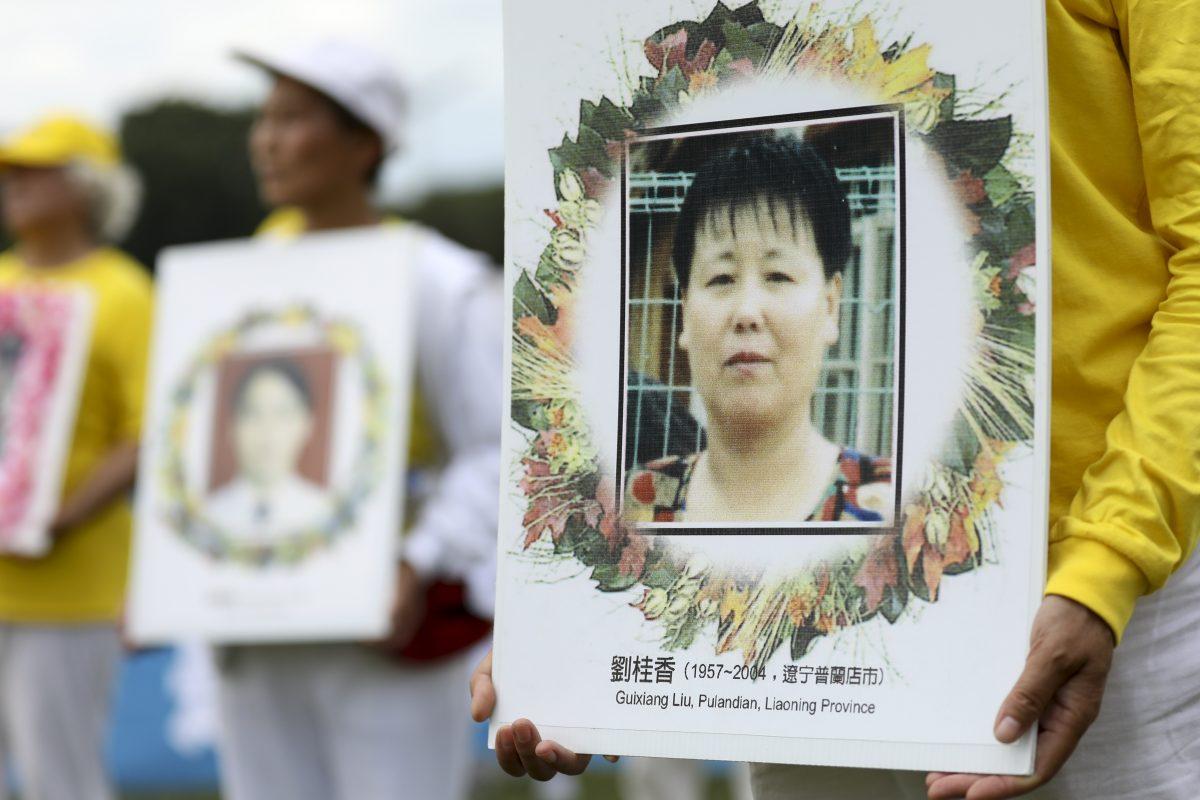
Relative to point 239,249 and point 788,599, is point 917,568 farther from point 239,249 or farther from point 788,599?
point 239,249

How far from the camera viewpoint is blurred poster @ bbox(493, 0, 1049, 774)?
1353 mm

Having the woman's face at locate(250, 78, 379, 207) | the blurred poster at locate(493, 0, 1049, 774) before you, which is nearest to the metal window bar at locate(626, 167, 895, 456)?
the blurred poster at locate(493, 0, 1049, 774)

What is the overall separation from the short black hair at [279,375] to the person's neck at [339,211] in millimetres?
330

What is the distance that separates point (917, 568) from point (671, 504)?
235 millimetres

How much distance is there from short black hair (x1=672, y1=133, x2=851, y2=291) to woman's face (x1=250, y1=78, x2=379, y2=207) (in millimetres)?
1982

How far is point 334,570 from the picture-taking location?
3094mm

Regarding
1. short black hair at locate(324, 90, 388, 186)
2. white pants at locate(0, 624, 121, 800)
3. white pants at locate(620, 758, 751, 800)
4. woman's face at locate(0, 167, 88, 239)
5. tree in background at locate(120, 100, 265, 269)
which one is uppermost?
tree in background at locate(120, 100, 265, 269)

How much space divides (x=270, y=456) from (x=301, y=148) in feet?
2.09

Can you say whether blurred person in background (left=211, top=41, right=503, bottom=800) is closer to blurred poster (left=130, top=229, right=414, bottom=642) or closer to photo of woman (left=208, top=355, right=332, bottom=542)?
blurred poster (left=130, top=229, right=414, bottom=642)

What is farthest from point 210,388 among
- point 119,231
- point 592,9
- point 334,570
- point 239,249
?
point 592,9

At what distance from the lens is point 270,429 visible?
3.22m

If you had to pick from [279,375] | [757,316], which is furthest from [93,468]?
[757,316]

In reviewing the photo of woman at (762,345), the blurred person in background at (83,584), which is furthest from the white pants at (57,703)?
the photo of woman at (762,345)

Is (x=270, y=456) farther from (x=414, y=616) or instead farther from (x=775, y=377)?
(x=775, y=377)
